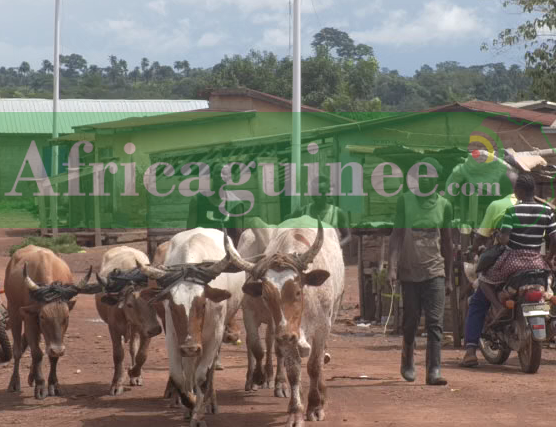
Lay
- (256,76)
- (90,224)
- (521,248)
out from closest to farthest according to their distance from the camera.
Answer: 1. (521,248)
2. (90,224)
3. (256,76)

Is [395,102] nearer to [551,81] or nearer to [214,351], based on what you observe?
[551,81]

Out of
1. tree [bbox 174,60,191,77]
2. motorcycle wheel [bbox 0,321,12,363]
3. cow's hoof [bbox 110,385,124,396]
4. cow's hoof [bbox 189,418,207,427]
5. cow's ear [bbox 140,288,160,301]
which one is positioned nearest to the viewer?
cow's hoof [bbox 189,418,207,427]

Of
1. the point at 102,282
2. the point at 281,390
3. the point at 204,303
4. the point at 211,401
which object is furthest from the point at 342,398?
the point at 102,282

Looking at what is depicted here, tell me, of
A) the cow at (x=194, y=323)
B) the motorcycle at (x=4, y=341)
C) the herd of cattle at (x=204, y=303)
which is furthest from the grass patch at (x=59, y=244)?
the cow at (x=194, y=323)

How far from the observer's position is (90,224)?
35344mm

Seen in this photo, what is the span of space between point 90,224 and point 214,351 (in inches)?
1080

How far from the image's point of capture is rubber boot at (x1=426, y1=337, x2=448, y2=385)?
9.93m

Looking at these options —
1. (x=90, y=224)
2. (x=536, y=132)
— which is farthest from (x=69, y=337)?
(x=90, y=224)

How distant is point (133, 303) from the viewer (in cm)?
975

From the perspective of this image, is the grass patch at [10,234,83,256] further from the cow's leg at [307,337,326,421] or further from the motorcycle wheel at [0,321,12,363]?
the cow's leg at [307,337,326,421]

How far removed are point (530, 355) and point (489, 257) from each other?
1.07m

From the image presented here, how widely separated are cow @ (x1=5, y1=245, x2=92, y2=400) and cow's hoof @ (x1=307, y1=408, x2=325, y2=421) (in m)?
2.68

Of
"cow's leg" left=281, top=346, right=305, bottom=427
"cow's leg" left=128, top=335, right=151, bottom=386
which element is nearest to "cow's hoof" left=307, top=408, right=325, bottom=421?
"cow's leg" left=281, top=346, right=305, bottom=427

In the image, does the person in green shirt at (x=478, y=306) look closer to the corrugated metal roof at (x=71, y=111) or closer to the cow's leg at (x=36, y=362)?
the cow's leg at (x=36, y=362)
